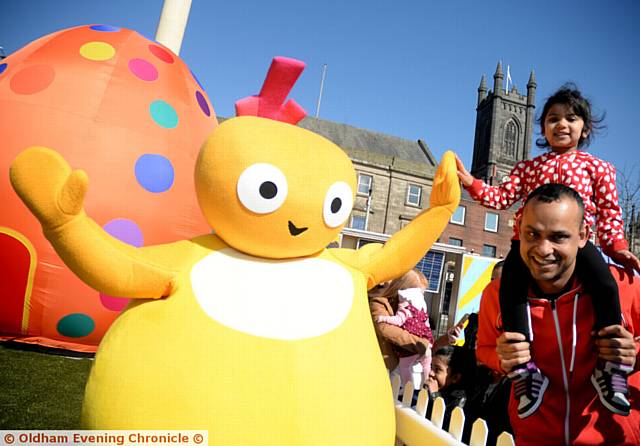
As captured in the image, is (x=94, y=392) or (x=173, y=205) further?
(x=173, y=205)

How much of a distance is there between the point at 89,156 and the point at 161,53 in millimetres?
1425

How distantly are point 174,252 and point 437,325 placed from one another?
370 inches

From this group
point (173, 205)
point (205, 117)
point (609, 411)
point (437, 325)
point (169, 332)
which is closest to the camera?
point (609, 411)

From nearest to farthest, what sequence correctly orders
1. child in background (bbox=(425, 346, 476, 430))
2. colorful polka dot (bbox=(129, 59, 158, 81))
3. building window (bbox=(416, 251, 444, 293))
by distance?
child in background (bbox=(425, 346, 476, 430)) → colorful polka dot (bbox=(129, 59, 158, 81)) → building window (bbox=(416, 251, 444, 293))

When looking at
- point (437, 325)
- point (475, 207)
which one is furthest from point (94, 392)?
point (475, 207)

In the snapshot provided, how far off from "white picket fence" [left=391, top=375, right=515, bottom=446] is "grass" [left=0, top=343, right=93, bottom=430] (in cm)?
195

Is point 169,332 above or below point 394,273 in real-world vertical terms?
below

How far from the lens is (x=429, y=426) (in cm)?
229

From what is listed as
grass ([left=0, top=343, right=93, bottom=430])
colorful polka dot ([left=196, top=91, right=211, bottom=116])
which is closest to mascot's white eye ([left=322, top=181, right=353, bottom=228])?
grass ([left=0, top=343, right=93, bottom=430])

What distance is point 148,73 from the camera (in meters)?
4.21

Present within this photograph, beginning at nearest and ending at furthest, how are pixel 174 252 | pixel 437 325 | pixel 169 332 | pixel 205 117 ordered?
pixel 169 332
pixel 174 252
pixel 205 117
pixel 437 325

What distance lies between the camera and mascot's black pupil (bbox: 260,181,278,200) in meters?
1.97

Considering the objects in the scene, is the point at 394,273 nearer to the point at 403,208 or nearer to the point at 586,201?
the point at 586,201

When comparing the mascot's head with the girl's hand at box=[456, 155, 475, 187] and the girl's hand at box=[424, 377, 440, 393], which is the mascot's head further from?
the girl's hand at box=[424, 377, 440, 393]
